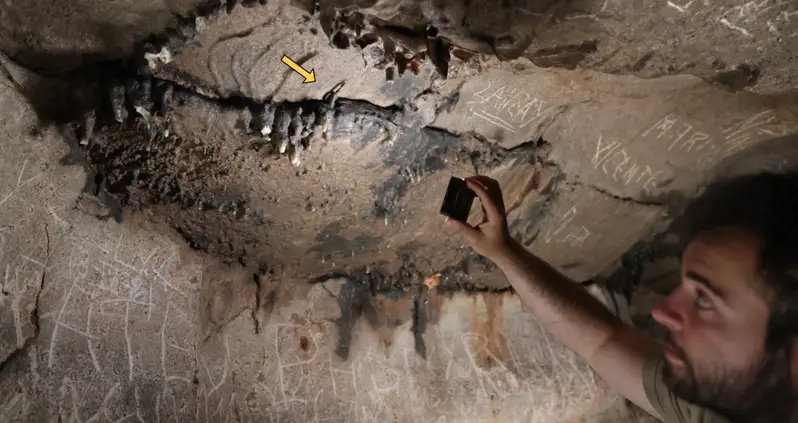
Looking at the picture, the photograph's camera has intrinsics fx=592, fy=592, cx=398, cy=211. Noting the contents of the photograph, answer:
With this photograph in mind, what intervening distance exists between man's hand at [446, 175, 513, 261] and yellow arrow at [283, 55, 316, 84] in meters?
0.49

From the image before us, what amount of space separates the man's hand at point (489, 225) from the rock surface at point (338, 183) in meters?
0.31

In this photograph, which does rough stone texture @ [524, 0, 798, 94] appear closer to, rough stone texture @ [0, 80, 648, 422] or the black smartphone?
the black smartphone

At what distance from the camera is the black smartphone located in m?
1.53

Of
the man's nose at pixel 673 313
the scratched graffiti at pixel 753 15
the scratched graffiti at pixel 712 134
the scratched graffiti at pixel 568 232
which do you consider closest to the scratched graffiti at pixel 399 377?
the scratched graffiti at pixel 568 232

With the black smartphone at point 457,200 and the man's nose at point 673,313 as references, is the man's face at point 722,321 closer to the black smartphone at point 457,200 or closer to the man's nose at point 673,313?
the man's nose at point 673,313

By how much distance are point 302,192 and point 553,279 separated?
82 centimetres

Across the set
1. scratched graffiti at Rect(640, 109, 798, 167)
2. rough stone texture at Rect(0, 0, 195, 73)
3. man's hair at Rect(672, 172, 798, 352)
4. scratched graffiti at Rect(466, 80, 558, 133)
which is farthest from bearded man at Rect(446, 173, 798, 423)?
rough stone texture at Rect(0, 0, 195, 73)

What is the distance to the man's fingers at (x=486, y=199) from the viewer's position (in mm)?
1568

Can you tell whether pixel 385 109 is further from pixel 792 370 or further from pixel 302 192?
pixel 792 370

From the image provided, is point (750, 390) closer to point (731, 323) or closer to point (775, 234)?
point (731, 323)

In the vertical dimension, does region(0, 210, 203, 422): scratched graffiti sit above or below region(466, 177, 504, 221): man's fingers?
below

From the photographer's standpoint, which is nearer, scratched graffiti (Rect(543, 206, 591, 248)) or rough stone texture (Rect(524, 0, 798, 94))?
rough stone texture (Rect(524, 0, 798, 94))

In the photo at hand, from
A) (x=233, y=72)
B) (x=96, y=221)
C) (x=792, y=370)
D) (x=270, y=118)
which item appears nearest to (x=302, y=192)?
(x=270, y=118)

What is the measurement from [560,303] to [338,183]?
77cm
